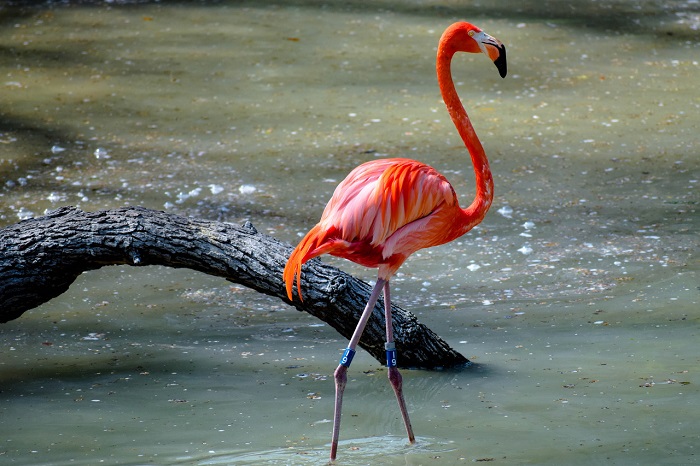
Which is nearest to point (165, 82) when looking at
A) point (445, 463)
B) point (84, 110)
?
point (84, 110)

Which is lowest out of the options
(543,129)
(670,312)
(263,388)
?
(263,388)

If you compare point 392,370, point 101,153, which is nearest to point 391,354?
point 392,370

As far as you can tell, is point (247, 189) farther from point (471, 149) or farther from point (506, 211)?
point (471, 149)

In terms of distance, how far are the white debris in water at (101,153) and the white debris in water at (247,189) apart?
1.14 metres

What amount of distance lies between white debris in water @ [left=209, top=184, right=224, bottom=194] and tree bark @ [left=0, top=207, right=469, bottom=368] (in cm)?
222

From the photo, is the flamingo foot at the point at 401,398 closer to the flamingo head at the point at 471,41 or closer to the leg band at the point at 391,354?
the leg band at the point at 391,354

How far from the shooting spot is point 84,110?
Result: 8211 millimetres

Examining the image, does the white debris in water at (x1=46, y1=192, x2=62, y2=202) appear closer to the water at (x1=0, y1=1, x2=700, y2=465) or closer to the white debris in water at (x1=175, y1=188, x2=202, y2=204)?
the water at (x1=0, y1=1, x2=700, y2=465)

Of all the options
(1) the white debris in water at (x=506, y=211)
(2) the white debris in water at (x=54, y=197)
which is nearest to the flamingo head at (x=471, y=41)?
(1) the white debris in water at (x=506, y=211)

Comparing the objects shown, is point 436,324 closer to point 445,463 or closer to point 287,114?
point 445,463

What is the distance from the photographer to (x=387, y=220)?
12.6 feet

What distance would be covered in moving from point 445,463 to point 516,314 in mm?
1710

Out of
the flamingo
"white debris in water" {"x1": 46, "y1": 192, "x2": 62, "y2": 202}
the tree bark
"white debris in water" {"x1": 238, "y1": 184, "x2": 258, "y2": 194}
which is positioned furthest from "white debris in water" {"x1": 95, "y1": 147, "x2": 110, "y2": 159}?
the flamingo

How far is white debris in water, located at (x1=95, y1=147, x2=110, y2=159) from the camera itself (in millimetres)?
7447
